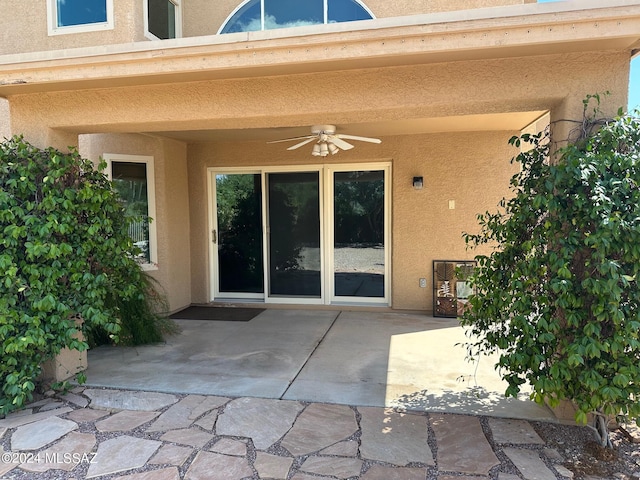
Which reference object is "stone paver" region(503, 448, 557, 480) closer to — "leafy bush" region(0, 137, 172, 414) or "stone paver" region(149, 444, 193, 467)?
"stone paver" region(149, 444, 193, 467)

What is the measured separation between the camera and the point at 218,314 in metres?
7.88

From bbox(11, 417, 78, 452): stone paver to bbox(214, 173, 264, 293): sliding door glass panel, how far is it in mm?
4923

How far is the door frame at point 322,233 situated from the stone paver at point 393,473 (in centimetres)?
498

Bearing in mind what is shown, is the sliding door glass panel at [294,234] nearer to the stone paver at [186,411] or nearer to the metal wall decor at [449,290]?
the metal wall decor at [449,290]

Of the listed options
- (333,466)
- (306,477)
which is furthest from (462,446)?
(306,477)

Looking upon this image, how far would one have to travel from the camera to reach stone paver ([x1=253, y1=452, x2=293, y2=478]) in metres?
3.06

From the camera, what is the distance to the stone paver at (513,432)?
3.43 metres

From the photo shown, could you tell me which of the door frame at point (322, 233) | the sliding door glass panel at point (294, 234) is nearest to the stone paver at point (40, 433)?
the door frame at point (322, 233)

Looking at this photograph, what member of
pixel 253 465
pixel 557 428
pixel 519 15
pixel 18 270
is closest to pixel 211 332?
pixel 18 270

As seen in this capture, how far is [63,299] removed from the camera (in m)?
4.26

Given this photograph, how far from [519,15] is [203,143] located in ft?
21.2

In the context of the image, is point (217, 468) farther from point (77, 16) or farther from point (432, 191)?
→ point (77, 16)

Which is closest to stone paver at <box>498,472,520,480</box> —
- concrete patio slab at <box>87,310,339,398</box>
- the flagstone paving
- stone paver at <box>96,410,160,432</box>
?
the flagstone paving

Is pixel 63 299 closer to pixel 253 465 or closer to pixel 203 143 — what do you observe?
pixel 253 465
